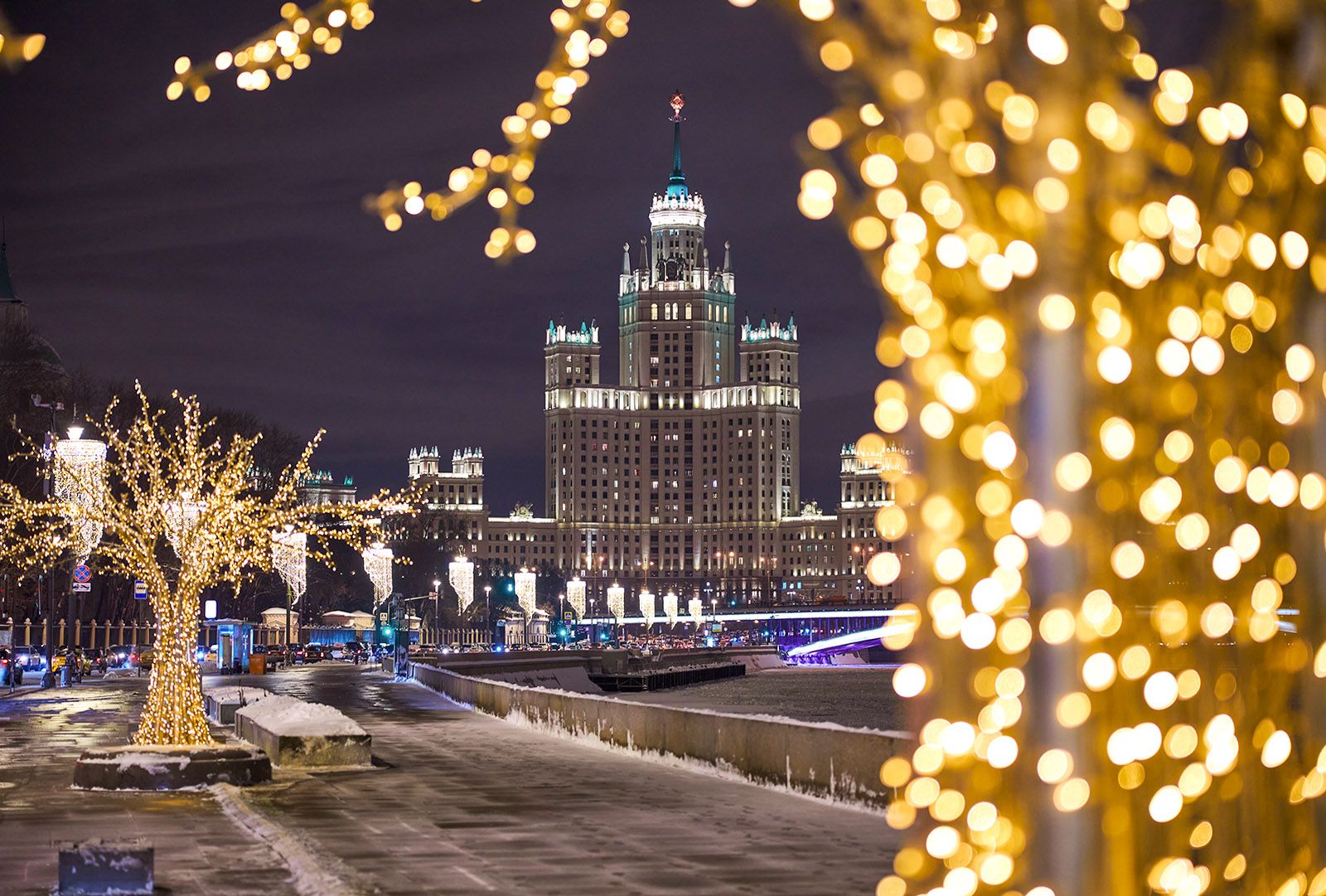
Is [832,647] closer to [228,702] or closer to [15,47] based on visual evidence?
[228,702]

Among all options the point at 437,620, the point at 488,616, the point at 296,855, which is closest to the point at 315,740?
the point at 296,855

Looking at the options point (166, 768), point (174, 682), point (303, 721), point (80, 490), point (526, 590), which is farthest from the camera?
point (526, 590)

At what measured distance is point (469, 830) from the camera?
17.5 m

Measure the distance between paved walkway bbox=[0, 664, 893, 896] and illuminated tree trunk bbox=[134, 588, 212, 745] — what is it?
1407 mm

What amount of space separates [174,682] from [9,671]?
Answer: 4171 centimetres

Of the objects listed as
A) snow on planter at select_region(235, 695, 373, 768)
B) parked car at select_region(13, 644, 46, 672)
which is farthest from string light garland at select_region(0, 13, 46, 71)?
parked car at select_region(13, 644, 46, 672)

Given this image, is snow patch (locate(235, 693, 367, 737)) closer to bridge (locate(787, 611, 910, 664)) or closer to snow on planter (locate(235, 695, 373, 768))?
snow on planter (locate(235, 695, 373, 768))

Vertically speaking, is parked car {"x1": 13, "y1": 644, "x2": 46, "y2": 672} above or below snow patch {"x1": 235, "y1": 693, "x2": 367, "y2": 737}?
above

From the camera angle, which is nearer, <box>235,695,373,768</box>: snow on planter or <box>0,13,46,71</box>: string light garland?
<box>0,13,46,71</box>: string light garland

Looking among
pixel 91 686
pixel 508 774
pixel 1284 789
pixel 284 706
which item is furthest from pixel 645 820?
pixel 91 686

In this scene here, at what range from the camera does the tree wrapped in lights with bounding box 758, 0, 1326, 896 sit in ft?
11.6

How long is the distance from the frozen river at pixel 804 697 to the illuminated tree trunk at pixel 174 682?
28216 mm

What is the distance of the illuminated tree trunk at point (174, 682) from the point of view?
76.5 feet

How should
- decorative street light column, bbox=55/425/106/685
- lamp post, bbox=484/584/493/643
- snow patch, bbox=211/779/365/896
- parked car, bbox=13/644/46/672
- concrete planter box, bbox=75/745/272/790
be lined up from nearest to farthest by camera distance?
snow patch, bbox=211/779/365/896 → concrete planter box, bbox=75/745/272/790 → decorative street light column, bbox=55/425/106/685 → parked car, bbox=13/644/46/672 → lamp post, bbox=484/584/493/643
